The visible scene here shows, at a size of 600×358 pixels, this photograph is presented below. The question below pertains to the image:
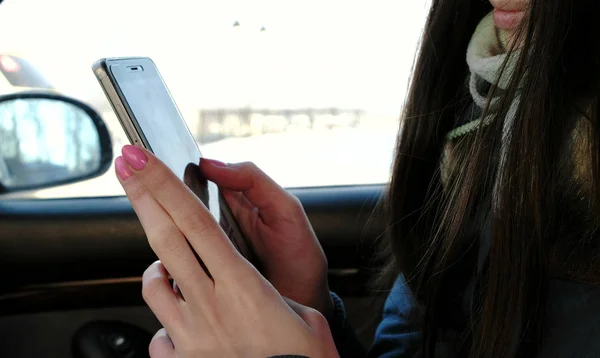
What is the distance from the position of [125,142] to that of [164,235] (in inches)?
30.4

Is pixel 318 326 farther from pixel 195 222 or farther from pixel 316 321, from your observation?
pixel 195 222

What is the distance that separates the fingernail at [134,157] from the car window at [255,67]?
0.74 metres

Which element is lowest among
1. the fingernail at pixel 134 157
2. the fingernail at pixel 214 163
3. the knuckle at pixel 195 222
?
the fingernail at pixel 214 163

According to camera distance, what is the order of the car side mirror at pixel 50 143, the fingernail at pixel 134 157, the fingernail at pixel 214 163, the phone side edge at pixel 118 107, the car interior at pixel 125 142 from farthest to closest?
1. the car side mirror at pixel 50 143
2. the car interior at pixel 125 142
3. the fingernail at pixel 214 163
4. the phone side edge at pixel 118 107
5. the fingernail at pixel 134 157

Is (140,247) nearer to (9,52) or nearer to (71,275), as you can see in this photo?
(71,275)

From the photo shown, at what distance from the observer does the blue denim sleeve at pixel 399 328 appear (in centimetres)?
99

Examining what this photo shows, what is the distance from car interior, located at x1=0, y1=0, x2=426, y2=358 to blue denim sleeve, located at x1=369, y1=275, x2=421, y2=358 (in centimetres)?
21

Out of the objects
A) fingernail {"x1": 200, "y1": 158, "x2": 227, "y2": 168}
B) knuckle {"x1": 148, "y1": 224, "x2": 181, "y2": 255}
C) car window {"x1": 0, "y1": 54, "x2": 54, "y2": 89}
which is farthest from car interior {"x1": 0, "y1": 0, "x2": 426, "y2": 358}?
knuckle {"x1": 148, "y1": 224, "x2": 181, "y2": 255}

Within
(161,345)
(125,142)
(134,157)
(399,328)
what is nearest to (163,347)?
(161,345)

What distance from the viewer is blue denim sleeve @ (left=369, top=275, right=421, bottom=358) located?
39.0 inches

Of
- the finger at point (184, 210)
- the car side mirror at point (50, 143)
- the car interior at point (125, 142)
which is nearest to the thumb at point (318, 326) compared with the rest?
the finger at point (184, 210)

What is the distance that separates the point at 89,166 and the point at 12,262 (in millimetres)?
263

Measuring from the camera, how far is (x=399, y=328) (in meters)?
1.04

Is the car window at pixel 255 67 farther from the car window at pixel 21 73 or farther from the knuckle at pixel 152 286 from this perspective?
the knuckle at pixel 152 286
